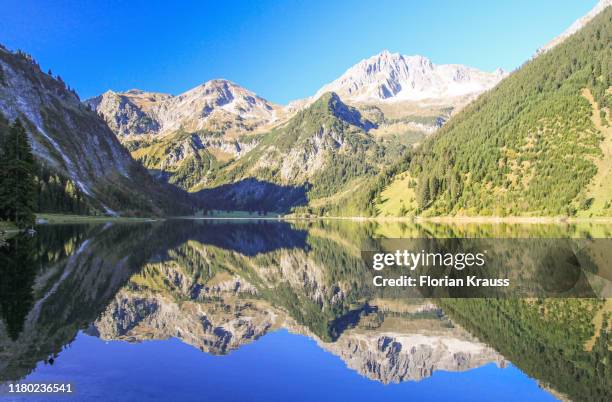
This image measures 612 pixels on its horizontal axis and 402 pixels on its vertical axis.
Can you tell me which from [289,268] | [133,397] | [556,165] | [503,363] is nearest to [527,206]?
[556,165]

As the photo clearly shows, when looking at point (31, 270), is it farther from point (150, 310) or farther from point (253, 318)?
point (253, 318)

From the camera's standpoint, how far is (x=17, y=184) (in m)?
89.7

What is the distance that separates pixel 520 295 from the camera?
34062mm

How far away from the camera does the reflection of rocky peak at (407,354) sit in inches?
812

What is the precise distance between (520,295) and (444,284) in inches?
305

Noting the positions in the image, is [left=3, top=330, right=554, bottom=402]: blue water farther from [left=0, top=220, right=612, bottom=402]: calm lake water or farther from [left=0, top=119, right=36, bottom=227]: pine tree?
[left=0, top=119, right=36, bottom=227]: pine tree

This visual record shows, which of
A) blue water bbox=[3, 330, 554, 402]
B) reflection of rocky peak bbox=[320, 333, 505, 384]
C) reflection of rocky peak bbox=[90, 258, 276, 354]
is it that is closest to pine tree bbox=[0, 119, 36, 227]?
reflection of rocky peak bbox=[90, 258, 276, 354]

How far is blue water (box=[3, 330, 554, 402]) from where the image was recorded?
1741 centimetres

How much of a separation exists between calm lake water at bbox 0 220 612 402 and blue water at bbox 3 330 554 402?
0.26 ft

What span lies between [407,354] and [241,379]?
885 centimetres

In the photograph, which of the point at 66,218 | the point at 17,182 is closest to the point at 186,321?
the point at 17,182

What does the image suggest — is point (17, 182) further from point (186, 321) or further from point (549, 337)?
point (549, 337)

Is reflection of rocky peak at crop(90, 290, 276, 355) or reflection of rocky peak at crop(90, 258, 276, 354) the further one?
reflection of rocky peak at crop(90, 258, 276, 354)

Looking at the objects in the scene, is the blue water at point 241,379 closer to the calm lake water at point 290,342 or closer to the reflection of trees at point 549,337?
the calm lake water at point 290,342
